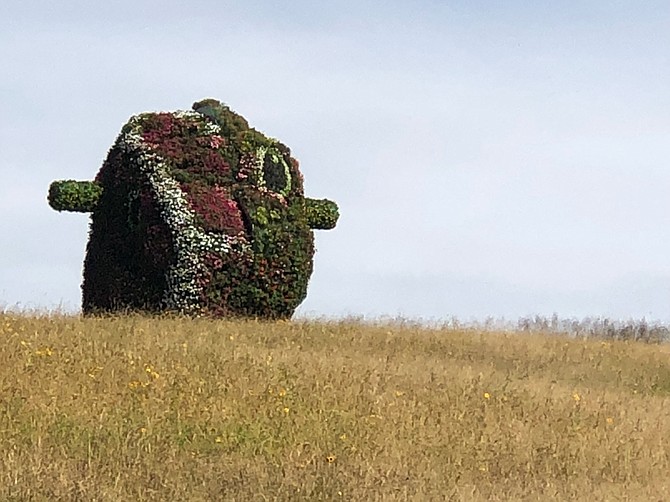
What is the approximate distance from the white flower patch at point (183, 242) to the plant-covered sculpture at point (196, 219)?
0.02 meters

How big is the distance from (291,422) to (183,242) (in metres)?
8.73

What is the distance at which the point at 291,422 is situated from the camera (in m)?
10.8

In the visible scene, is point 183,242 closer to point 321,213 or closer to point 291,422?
point 321,213

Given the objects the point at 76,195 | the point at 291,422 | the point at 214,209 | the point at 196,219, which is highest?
the point at 76,195

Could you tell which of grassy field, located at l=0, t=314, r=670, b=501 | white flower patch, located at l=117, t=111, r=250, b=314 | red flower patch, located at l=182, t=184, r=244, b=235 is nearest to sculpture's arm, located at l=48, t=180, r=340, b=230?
white flower patch, located at l=117, t=111, r=250, b=314

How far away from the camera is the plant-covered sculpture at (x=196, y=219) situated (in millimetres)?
19188

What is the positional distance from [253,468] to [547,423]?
445cm

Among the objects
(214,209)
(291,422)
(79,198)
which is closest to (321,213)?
(214,209)

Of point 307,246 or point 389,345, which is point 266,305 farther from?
point 389,345

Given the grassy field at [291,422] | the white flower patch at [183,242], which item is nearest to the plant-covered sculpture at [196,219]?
the white flower patch at [183,242]

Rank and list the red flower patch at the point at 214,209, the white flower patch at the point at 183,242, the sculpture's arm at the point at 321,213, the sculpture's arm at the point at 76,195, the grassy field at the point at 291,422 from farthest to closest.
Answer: the sculpture's arm at the point at 321,213, the sculpture's arm at the point at 76,195, the red flower patch at the point at 214,209, the white flower patch at the point at 183,242, the grassy field at the point at 291,422

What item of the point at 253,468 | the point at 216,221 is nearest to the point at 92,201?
the point at 216,221

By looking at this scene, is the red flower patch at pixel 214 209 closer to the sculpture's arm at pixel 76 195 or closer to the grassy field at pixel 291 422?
the sculpture's arm at pixel 76 195

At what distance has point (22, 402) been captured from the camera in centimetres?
1083
